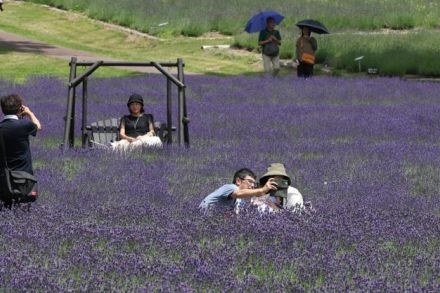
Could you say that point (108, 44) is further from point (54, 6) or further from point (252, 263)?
point (252, 263)

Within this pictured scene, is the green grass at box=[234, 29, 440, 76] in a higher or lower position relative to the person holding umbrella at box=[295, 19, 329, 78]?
lower

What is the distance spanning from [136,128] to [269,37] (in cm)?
1092

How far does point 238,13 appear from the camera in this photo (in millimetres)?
38469

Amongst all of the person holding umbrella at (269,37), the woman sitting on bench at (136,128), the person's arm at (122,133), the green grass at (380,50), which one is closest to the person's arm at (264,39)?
the person holding umbrella at (269,37)

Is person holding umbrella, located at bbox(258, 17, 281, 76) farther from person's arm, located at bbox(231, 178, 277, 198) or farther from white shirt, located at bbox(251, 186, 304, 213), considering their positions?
person's arm, located at bbox(231, 178, 277, 198)

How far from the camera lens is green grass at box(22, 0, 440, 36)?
35.4 meters

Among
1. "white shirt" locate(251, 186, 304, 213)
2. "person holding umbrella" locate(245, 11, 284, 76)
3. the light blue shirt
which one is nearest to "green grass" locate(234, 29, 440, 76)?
"person holding umbrella" locate(245, 11, 284, 76)

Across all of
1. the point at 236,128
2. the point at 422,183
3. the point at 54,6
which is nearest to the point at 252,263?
the point at 422,183

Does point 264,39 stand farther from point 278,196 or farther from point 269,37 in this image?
point 278,196

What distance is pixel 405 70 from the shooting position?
84.5 feet

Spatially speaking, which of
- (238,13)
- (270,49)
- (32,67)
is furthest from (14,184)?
(238,13)

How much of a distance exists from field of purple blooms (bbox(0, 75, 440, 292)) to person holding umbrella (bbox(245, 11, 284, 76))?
6393mm

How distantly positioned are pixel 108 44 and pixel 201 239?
28.9 m

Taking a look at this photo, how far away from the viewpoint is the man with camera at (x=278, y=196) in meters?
8.22
